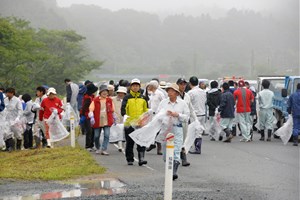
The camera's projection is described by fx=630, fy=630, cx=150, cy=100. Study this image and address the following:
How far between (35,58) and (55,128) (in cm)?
2709

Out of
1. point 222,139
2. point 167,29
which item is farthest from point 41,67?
point 167,29

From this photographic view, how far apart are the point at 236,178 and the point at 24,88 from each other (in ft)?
113

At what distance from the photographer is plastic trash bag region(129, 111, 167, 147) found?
10992mm

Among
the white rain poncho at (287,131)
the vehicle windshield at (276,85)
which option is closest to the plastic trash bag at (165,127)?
the white rain poncho at (287,131)

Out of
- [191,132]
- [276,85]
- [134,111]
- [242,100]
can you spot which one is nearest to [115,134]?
[134,111]

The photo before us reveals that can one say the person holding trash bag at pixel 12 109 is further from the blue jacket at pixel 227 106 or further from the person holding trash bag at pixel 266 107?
the person holding trash bag at pixel 266 107

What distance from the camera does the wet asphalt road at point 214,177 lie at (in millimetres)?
9656

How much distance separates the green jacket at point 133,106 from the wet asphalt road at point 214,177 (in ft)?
3.53

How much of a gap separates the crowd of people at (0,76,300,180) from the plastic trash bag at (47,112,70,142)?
0.08 meters

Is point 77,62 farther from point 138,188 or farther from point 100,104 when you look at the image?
point 138,188

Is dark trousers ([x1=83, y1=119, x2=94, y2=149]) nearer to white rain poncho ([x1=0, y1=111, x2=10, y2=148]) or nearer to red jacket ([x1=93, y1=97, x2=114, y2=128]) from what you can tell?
red jacket ([x1=93, y1=97, x2=114, y2=128])

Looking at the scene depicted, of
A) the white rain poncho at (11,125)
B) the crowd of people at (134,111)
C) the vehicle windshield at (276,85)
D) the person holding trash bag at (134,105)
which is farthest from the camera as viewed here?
the vehicle windshield at (276,85)

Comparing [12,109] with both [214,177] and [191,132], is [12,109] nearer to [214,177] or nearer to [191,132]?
[191,132]

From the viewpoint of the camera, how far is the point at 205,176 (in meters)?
11.7
